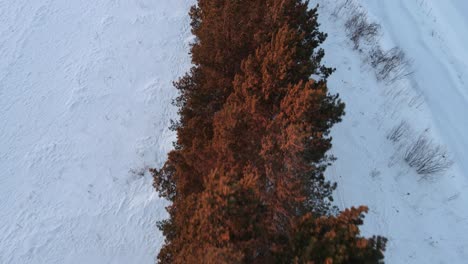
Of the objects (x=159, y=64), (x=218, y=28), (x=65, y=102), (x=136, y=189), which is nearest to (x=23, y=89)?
(x=65, y=102)

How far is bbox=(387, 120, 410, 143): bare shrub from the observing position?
11258mm

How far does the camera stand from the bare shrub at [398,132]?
1126 centimetres

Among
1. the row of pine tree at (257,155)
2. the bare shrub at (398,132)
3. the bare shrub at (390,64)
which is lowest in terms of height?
the row of pine tree at (257,155)

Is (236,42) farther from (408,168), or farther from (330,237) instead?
(408,168)

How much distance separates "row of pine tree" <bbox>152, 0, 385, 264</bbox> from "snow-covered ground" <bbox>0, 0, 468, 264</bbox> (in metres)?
2.61

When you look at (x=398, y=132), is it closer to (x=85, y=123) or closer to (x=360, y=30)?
(x=360, y=30)

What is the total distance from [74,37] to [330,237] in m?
12.7

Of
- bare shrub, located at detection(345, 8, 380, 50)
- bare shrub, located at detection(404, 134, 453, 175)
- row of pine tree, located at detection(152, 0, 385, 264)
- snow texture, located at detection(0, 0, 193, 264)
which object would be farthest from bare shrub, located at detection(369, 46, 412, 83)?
snow texture, located at detection(0, 0, 193, 264)

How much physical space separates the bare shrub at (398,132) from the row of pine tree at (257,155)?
194 inches

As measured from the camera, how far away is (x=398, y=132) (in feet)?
37.1

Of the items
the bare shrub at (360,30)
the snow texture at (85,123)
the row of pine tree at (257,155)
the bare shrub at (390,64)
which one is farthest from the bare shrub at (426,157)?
the snow texture at (85,123)

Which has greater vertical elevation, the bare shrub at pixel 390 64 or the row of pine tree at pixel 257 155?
the bare shrub at pixel 390 64

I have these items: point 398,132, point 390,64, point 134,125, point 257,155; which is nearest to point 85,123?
point 134,125

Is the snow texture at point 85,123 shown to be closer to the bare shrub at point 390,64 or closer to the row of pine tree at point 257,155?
the row of pine tree at point 257,155
